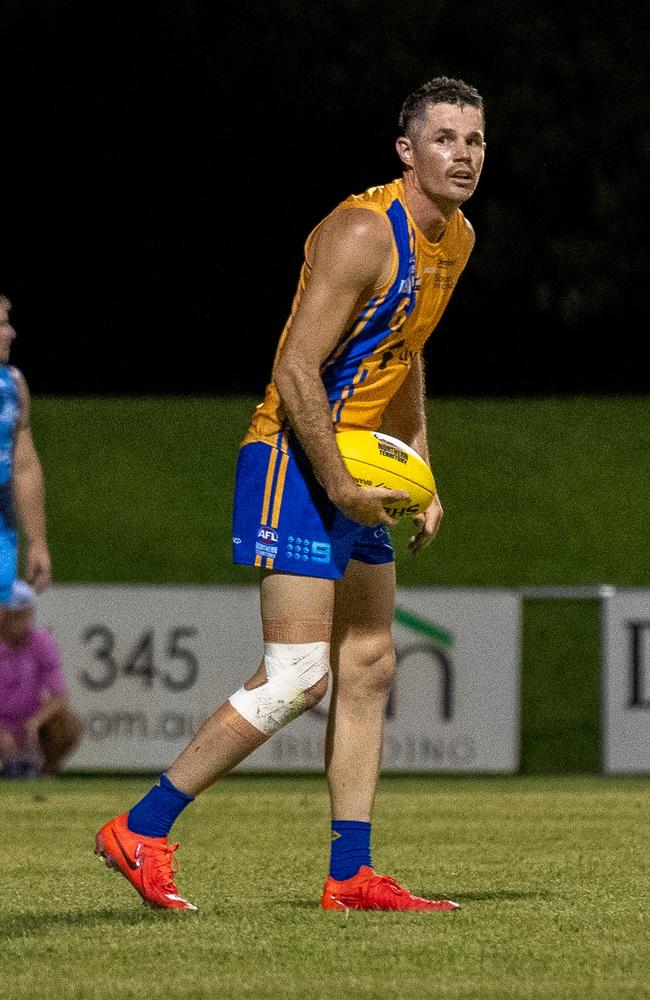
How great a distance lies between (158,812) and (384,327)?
1.37m

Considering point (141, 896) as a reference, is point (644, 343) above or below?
above

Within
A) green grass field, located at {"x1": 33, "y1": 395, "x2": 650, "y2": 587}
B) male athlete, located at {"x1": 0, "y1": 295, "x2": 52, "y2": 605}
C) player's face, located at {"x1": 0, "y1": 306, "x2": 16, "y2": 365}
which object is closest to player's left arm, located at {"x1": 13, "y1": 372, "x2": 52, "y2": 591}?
male athlete, located at {"x1": 0, "y1": 295, "x2": 52, "y2": 605}

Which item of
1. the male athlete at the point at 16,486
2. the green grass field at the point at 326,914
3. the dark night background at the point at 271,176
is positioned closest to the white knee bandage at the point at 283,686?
the green grass field at the point at 326,914

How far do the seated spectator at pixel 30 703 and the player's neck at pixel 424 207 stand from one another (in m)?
6.41

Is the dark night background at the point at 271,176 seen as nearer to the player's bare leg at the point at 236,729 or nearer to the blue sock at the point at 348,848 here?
the blue sock at the point at 348,848

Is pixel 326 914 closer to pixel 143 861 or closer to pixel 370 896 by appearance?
pixel 370 896

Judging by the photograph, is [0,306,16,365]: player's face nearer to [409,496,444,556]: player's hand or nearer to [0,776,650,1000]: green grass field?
[0,776,650,1000]: green grass field

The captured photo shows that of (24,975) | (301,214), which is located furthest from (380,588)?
(301,214)

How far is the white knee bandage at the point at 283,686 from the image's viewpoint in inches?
222

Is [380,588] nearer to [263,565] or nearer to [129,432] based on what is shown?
[263,565]

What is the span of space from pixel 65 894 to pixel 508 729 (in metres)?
6.42

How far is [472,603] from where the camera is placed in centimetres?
1245

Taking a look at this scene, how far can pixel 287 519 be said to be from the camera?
5.66 meters

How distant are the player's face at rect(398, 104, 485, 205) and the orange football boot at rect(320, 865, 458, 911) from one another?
176cm
